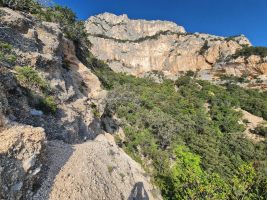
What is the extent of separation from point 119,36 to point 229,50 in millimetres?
51748

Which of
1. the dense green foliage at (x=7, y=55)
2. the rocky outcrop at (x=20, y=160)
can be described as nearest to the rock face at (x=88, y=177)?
the rocky outcrop at (x=20, y=160)

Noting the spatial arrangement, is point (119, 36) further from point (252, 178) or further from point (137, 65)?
point (252, 178)

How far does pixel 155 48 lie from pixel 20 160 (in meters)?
109

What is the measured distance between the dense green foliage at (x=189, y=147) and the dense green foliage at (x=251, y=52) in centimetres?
4133

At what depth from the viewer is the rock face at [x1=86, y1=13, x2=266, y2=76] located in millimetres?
99625

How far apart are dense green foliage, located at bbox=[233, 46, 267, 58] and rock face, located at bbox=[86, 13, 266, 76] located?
3149 millimetres

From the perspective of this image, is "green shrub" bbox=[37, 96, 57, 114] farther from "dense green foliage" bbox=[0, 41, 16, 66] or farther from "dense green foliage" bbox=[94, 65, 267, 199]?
"dense green foliage" bbox=[94, 65, 267, 199]

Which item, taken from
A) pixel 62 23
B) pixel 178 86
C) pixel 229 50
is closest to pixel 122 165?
pixel 62 23

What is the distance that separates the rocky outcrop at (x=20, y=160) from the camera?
8086 mm

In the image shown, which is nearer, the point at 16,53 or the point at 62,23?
the point at 16,53

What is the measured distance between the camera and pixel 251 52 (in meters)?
88.2

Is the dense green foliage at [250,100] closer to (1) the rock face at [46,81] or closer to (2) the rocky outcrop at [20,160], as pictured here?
(1) the rock face at [46,81]

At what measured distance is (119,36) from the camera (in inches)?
4835

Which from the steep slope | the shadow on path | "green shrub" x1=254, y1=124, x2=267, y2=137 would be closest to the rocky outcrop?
the steep slope
